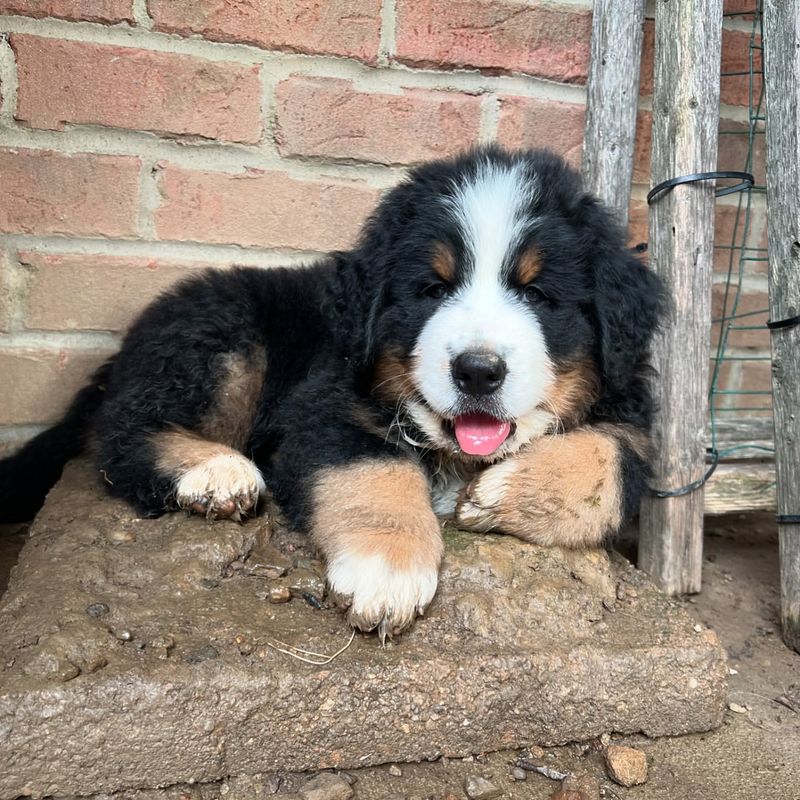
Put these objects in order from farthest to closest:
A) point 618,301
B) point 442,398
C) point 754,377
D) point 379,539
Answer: point 754,377
point 618,301
point 442,398
point 379,539

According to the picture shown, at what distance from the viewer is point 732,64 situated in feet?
10.6

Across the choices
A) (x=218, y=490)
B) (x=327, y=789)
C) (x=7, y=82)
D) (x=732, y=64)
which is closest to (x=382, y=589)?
(x=327, y=789)

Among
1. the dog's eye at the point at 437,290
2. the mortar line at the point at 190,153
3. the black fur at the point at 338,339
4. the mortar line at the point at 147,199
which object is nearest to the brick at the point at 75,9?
the mortar line at the point at 190,153

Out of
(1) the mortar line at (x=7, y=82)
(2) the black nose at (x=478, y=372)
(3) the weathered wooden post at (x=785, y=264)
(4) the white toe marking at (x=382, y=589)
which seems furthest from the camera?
(1) the mortar line at (x=7, y=82)

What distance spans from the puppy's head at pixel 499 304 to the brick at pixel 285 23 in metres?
0.87

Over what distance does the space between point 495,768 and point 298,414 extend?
113 cm

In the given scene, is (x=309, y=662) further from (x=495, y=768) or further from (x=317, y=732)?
(x=495, y=768)

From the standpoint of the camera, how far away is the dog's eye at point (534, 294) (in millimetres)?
2223

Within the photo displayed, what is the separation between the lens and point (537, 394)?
219 centimetres

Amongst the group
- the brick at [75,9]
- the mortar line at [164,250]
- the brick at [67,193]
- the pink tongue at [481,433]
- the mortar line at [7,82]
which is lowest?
the pink tongue at [481,433]

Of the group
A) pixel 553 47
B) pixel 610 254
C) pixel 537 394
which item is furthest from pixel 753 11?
pixel 537 394

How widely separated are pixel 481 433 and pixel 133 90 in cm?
175

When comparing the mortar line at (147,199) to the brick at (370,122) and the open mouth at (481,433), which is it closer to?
the brick at (370,122)

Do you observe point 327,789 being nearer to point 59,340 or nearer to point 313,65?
point 59,340
